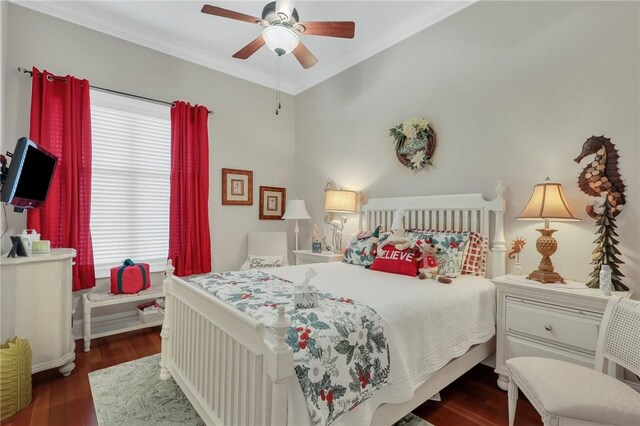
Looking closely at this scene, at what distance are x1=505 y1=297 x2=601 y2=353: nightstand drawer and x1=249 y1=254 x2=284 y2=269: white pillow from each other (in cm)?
263

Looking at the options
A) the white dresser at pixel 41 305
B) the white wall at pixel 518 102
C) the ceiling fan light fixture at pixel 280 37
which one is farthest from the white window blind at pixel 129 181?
the white wall at pixel 518 102

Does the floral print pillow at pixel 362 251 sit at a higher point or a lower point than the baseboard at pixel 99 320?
higher

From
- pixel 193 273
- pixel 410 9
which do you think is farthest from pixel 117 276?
pixel 410 9

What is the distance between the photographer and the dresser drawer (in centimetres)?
178

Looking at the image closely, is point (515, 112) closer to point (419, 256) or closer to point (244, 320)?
point (419, 256)

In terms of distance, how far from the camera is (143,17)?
10.1ft

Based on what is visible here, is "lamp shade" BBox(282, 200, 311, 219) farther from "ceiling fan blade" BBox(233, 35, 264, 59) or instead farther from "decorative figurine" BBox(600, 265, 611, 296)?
"decorative figurine" BBox(600, 265, 611, 296)

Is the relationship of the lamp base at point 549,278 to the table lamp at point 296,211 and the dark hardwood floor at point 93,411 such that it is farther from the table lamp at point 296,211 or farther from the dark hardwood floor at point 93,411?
the table lamp at point 296,211

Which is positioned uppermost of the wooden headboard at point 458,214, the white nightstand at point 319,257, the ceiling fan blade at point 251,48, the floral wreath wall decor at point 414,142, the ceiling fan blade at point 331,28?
the ceiling fan blade at point 251,48

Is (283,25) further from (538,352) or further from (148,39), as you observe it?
(538,352)

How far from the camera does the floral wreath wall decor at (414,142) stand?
9.80 feet

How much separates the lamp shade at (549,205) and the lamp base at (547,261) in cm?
16

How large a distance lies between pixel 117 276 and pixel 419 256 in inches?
111

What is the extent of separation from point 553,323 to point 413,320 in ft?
3.16
